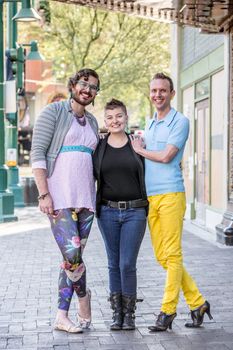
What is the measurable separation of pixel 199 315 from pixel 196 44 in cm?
1117

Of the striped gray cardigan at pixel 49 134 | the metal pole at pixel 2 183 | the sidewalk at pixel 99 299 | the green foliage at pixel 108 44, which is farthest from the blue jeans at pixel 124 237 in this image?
the green foliage at pixel 108 44

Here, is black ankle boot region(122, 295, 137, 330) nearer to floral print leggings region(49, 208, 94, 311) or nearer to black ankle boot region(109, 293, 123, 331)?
black ankle boot region(109, 293, 123, 331)

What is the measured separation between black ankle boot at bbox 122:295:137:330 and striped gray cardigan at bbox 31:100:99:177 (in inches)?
42.6

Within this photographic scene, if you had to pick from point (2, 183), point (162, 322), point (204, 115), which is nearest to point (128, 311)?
point (162, 322)

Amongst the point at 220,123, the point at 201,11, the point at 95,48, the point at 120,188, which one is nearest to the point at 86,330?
the point at 120,188

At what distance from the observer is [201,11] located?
40.0 ft

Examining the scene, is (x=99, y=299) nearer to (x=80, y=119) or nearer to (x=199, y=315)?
(x=199, y=315)

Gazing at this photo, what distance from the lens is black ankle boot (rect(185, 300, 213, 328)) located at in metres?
6.66

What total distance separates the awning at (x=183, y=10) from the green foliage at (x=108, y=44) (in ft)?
68.6

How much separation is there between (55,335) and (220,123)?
28.1 feet

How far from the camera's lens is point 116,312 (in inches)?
260

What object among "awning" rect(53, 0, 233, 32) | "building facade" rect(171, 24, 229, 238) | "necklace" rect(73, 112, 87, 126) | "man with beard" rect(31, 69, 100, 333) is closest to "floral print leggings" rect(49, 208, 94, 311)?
"man with beard" rect(31, 69, 100, 333)

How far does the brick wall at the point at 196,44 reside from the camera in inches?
595

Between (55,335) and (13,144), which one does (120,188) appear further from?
(13,144)
